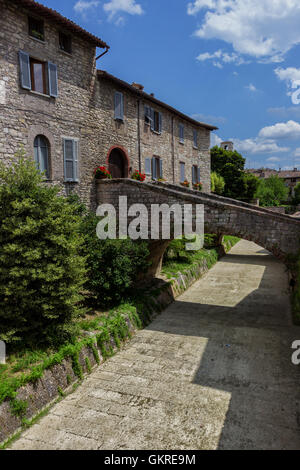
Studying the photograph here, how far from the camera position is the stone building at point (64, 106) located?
10492 mm

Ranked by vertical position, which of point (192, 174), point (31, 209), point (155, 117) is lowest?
point (31, 209)

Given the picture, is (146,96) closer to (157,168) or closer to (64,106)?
(157,168)

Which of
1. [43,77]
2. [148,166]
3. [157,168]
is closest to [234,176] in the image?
[157,168]

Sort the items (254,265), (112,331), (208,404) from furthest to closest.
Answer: (254,265)
(112,331)
(208,404)

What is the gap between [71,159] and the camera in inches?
498

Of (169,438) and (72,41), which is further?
(72,41)

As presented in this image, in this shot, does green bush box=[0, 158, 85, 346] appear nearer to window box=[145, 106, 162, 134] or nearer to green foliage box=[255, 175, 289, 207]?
window box=[145, 106, 162, 134]

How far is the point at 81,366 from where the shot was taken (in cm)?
783

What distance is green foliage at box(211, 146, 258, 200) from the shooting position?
136ft

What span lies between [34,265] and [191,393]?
474 cm

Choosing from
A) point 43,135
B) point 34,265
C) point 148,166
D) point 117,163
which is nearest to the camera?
point 34,265
